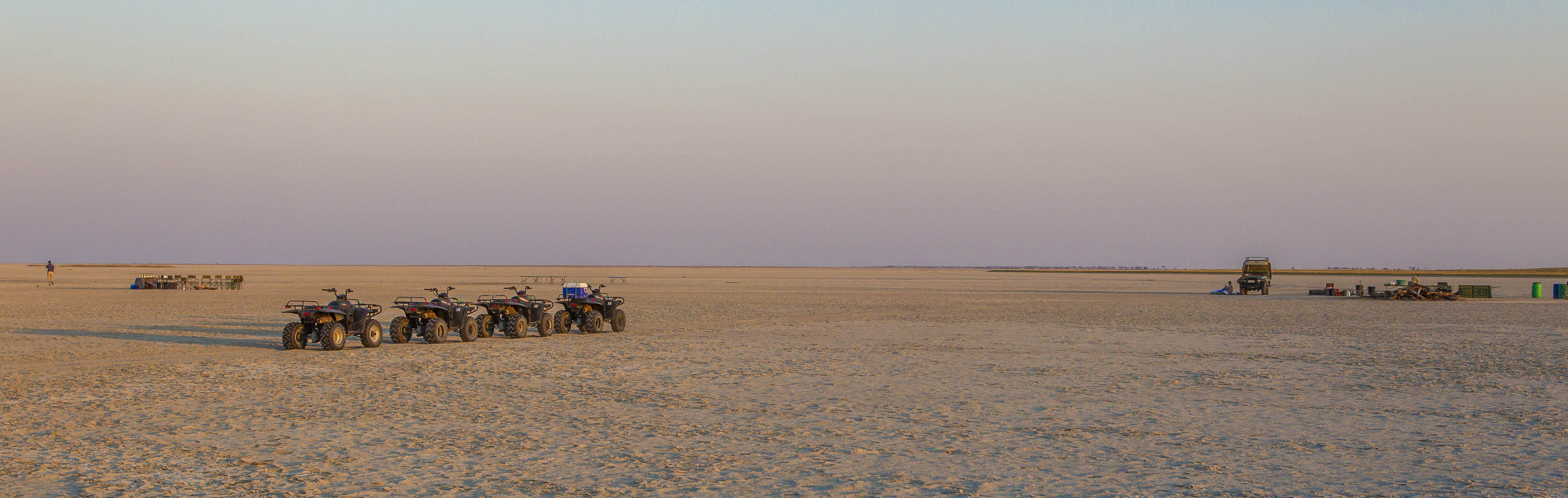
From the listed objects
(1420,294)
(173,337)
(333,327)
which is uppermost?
(1420,294)

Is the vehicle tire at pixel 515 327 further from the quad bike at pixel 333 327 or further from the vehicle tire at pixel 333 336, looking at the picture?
the vehicle tire at pixel 333 336

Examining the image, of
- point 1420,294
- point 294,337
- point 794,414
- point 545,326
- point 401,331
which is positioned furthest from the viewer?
point 1420,294

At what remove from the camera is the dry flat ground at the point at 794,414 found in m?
8.29

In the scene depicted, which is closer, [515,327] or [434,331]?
[434,331]

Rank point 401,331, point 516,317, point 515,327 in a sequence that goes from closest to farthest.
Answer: point 401,331, point 515,327, point 516,317

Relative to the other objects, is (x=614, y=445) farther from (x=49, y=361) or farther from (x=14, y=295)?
(x=14, y=295)

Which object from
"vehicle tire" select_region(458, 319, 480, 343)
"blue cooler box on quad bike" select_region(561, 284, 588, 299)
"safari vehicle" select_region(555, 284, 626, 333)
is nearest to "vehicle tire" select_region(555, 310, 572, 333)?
"safari vehicle" select_region(555, 284, 626, 333)

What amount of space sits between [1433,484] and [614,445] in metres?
7.03

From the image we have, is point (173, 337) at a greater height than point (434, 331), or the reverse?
point (434, 331)

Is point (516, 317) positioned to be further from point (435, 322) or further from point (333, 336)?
point (333, 336)

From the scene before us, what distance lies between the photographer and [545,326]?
2345 cm

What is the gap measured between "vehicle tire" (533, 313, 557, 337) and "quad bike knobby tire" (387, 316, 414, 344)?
2.92 meters

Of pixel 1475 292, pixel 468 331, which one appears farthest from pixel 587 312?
pixel 1475 292

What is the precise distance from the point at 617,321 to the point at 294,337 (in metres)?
7.86
